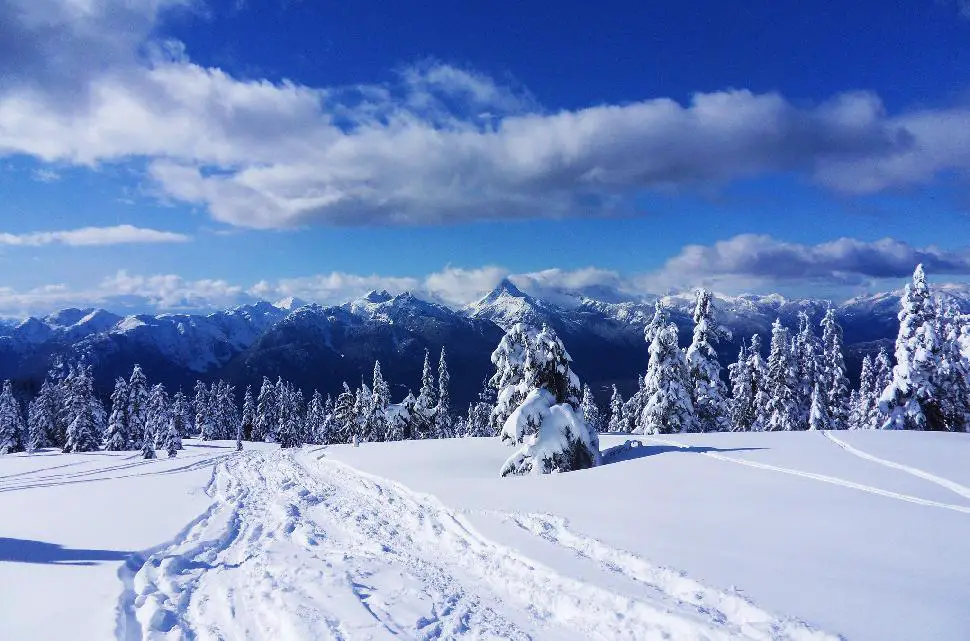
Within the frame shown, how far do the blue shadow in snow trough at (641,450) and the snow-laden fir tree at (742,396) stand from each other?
30601 mm

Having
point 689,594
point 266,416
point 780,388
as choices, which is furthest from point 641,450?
point 266,416

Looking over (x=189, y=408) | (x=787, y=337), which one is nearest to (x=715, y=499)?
(x=787, y=337)

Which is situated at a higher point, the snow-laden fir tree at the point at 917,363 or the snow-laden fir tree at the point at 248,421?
the snow-laden fir tree at the point at 917,363

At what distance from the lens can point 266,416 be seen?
9338 centimetres

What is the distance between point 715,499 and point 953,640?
23.6 ft

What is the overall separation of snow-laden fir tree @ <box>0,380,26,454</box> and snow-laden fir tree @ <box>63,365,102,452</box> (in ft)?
26.2

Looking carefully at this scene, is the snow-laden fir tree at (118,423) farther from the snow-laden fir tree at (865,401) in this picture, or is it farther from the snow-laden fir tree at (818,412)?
the snow-laden fir tree at (865,401)

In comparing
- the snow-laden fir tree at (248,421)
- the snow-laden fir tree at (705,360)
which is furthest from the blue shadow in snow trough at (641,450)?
the snow-laden fir tree at (248,421)

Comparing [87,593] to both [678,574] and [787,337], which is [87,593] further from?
[787,337]

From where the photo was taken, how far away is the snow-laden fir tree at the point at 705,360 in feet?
121

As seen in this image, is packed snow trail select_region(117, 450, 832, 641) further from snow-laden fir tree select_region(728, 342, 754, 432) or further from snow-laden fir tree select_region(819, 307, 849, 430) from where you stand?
snow-laden fir tree select_region(819, 307, 849, 430)

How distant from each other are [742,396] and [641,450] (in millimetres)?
33061

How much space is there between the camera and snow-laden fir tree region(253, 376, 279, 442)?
93062 mm

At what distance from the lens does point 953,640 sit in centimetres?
623
